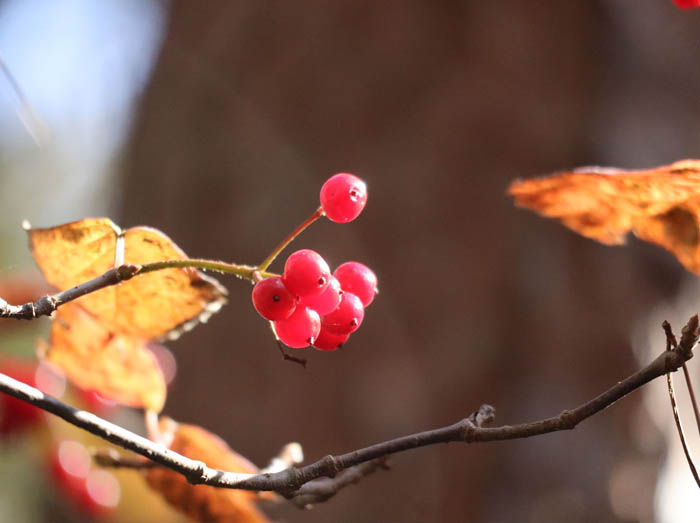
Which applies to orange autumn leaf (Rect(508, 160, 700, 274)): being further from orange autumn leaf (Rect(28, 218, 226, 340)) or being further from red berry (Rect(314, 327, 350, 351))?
orange autumn leaf (Rect(28, 218, 226, 340))

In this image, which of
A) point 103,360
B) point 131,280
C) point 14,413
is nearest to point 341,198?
point 131,280

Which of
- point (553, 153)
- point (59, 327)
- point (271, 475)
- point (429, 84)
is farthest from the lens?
point (429, 84)

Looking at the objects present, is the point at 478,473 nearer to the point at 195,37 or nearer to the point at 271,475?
the point at 271,475

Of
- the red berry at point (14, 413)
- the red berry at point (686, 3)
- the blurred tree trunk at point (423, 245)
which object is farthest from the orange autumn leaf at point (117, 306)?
the blurred tree trunk at point (423, 245)

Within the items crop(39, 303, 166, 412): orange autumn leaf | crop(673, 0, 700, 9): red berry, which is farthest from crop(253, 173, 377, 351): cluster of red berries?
crop(673, 0, 700, 9): red berry

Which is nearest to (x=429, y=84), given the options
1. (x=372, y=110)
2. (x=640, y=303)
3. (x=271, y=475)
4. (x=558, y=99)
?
(x=372, y=110)

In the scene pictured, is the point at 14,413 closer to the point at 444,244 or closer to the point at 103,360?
the point at 103,360

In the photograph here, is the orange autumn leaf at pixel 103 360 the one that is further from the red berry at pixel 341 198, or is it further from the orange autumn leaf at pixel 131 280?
the red berry at pixel 341 198
